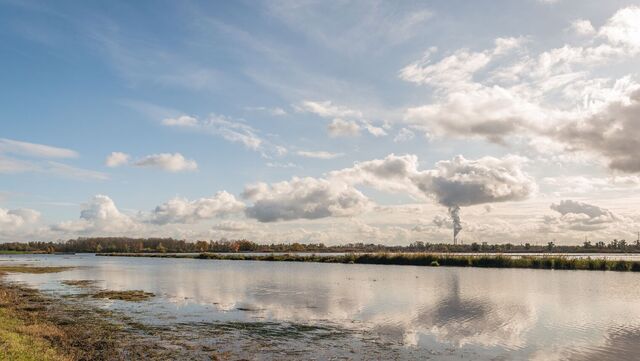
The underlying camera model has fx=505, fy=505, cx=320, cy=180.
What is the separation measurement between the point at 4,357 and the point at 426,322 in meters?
27.8

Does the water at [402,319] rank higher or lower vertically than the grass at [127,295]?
higher

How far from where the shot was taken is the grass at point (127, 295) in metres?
52.5

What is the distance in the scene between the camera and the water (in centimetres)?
2920

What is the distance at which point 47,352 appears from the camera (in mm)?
24734

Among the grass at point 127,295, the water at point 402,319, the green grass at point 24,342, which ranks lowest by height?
the grass at point 127,295

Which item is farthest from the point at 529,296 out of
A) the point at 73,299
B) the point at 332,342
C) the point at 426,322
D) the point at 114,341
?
the point at 73,299

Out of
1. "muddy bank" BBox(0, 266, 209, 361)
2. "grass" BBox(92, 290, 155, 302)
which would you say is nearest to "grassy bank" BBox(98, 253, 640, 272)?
"grass" BBox(92, 290, 155, 302)

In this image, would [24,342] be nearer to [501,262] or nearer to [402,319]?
[402,319]

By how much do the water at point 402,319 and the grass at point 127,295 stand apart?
1.84 metres

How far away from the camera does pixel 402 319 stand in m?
40.0

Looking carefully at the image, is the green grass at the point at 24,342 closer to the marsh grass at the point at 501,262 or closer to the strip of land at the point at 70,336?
the strip of land at the point at 70,336

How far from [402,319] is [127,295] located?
104ft

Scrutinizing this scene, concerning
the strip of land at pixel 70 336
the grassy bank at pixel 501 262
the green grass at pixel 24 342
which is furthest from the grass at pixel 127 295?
the grassy bank at pixel 501 262

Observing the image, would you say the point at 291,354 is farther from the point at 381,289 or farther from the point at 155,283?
the point at 155,283
